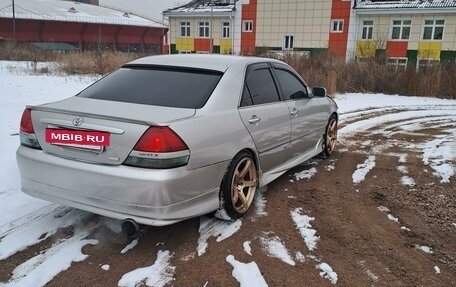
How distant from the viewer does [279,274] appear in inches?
121

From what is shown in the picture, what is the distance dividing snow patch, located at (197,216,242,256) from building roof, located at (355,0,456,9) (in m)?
35.7

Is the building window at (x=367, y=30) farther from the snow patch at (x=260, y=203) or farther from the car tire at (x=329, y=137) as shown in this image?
the snow patch at (x=260, y=203)

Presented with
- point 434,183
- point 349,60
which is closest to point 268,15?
point 349,60

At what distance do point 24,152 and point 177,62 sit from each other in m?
1.73

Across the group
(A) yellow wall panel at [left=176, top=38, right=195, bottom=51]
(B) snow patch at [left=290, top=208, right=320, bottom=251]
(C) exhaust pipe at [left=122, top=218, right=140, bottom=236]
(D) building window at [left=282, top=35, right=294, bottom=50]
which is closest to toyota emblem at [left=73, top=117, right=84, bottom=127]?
(C) exhaust pipe at [left=122, top=218, right=140, bottom=236]

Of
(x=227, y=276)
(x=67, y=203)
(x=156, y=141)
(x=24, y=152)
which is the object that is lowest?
(x=227, y=276)

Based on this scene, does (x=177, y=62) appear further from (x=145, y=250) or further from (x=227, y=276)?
(x=227, y=276)

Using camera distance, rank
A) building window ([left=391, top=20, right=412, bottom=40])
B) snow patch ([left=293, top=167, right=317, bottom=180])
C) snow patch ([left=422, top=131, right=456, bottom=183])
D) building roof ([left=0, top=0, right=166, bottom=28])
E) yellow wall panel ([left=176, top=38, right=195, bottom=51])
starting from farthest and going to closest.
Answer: building roof ([left=0, top=0, right=166, bottom=28]) < yellow wall panel ([left=176, top=38, right=195, bottom=51]) < building window ([left=391, top=20, right=412, bottom=40]) < snow patch ([left=422, top=131, right=456, bottom=183]) < snow patch ([left=293, top=167, right=317, bottom=180])

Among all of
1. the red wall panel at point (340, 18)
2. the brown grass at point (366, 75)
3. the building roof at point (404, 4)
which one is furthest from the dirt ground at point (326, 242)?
the red wall panel at point (340, 18)

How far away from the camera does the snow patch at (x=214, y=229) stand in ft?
11.7

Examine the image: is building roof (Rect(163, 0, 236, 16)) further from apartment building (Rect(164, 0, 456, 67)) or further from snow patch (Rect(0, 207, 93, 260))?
snow patch (Rect(0, 207, 93, 260))

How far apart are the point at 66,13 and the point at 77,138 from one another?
211 ft

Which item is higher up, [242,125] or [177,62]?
[177,62]

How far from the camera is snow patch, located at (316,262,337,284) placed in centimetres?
304
